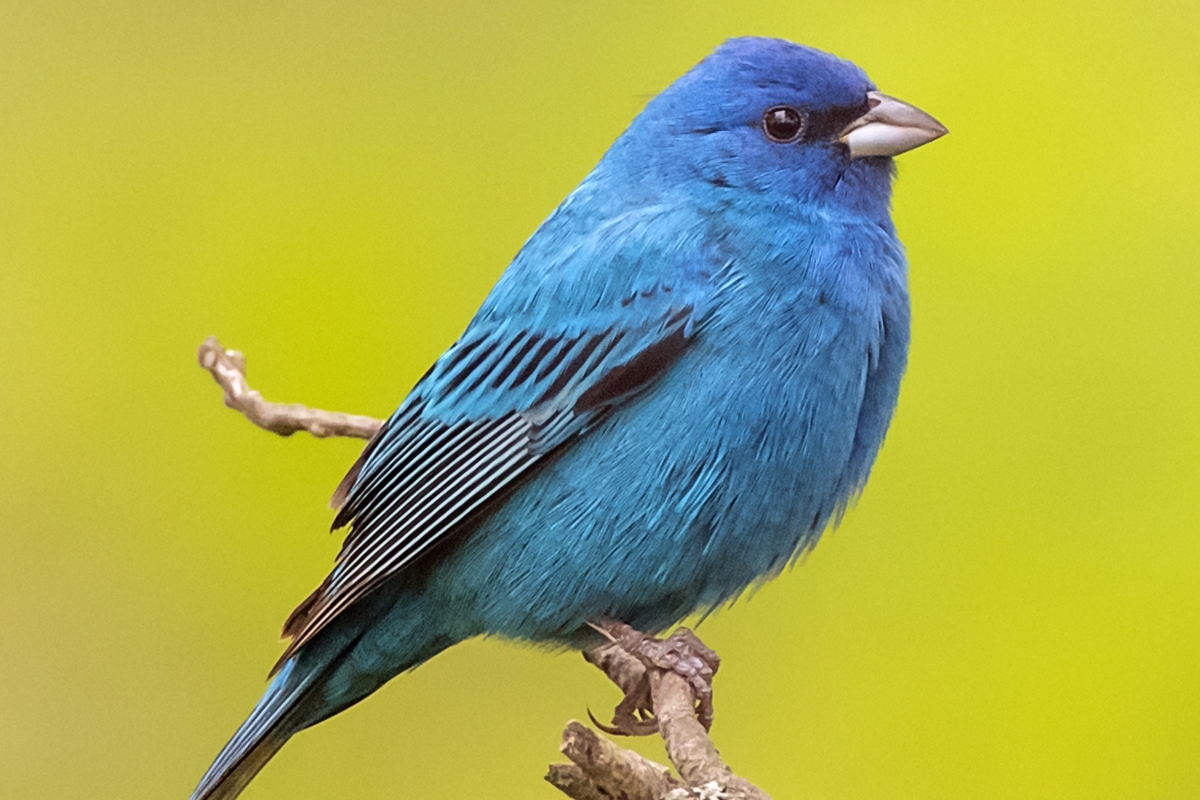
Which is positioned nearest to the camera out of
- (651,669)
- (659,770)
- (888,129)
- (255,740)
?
(659,770)

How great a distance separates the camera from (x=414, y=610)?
416 cm

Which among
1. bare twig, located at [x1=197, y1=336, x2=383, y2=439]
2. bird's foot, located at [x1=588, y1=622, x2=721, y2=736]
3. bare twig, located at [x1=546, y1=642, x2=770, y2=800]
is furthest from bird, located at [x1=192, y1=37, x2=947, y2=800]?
bare twig, located at [x1=546, y1=642, x2=770, y2=800]

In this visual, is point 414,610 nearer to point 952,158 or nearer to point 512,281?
point 512,281

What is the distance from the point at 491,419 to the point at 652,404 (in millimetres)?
432

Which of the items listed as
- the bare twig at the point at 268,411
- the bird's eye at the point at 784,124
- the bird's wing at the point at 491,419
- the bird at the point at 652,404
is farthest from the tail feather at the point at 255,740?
the bird's eye at the point at 784,124

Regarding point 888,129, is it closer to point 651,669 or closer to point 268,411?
point 651,669

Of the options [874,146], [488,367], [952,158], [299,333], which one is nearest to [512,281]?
[488,367]

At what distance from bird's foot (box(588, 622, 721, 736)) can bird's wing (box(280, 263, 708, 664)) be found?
486mm

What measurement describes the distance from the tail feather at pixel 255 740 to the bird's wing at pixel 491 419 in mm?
156

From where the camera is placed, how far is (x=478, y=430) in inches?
161

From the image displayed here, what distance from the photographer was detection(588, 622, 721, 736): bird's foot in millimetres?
3684

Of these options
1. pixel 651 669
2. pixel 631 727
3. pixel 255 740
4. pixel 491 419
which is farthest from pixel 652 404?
pixel 255 740

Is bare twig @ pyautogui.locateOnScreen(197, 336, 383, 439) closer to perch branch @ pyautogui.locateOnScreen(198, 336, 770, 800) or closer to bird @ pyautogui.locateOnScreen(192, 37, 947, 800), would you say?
bird @ pyautogui.locateOnScreen(192, 37, 947, 800)

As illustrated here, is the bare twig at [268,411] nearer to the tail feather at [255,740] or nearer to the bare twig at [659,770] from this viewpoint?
the tail feather at [255,740]
